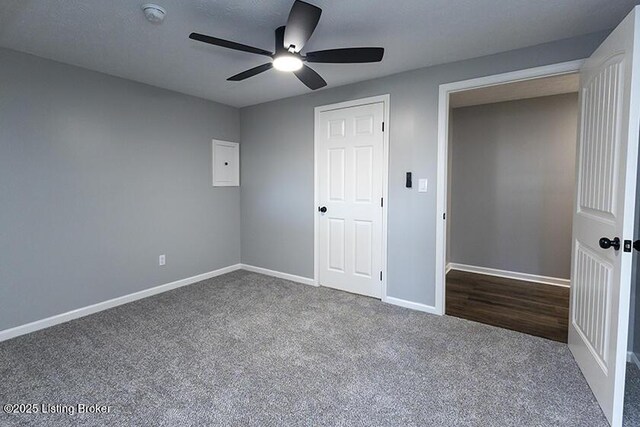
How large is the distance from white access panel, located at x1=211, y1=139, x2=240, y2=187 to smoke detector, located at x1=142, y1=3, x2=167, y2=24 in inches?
84.5

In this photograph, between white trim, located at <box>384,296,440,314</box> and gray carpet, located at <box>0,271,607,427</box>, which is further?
white trim, located at <box>384,296,440,314</box>

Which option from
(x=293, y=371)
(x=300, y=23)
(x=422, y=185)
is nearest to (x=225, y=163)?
(x=422, y=185)

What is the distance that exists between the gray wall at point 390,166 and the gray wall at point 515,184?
5.99 feet

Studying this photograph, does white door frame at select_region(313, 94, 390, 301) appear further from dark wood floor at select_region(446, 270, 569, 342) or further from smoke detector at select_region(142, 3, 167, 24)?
smoke detector at select_region(142, 3, 167, 24)

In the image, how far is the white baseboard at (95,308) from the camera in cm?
262

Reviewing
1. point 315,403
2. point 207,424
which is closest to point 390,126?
point 315,403

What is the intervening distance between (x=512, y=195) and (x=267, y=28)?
3.68 m

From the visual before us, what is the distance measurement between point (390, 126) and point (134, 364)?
292 centimetres

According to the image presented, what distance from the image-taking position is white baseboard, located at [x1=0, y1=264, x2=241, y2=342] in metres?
2.62

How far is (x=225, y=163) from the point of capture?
4.33 m

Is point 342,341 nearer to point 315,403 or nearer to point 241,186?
point 315,403

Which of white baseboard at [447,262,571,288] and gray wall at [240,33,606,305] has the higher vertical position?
gray wall at [240,33,606,305]

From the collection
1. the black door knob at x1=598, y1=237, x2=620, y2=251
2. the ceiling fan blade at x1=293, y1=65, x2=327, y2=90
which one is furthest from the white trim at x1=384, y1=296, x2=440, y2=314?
the ceiling fan blade at x1=293, y1=65, x2=327, y2=90

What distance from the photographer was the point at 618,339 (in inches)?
62.8
